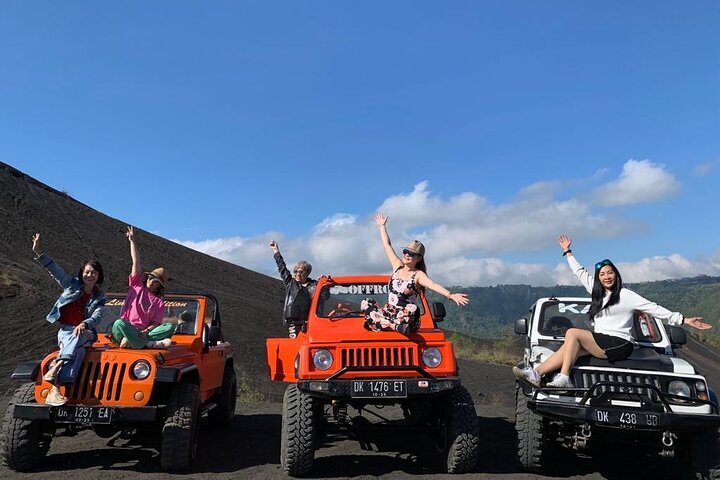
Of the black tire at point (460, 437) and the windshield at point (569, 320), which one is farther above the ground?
the windshield at point (569, 320)

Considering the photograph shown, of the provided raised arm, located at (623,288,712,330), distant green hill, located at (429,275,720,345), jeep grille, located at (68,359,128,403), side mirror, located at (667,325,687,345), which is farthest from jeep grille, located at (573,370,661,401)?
distant green hill, located at (429,275,720,345)

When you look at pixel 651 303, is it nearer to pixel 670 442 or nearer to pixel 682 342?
pixel 682 342

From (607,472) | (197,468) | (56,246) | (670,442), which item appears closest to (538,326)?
(607,472)

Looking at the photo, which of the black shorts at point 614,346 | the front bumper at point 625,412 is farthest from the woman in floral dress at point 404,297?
the black shorts at point 614,346

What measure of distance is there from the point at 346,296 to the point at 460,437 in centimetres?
256

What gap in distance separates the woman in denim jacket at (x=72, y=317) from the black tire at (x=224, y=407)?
234cm

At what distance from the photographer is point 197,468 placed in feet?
19.7

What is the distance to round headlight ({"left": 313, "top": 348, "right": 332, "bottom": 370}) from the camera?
5797 millimetres

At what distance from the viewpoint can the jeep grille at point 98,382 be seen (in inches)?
221

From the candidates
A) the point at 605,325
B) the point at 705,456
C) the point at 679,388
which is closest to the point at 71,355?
the point at 605,325

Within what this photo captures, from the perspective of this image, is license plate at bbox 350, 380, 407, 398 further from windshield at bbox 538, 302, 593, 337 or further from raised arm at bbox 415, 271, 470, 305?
windshield at bbox 538, 302, 593, 337

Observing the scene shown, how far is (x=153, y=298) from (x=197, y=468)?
194 centimetres

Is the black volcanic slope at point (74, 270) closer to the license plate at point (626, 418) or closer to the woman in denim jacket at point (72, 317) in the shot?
the woman in denim jacket at point (72, 317)

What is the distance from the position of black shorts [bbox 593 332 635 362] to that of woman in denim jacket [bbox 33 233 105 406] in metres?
5.05
